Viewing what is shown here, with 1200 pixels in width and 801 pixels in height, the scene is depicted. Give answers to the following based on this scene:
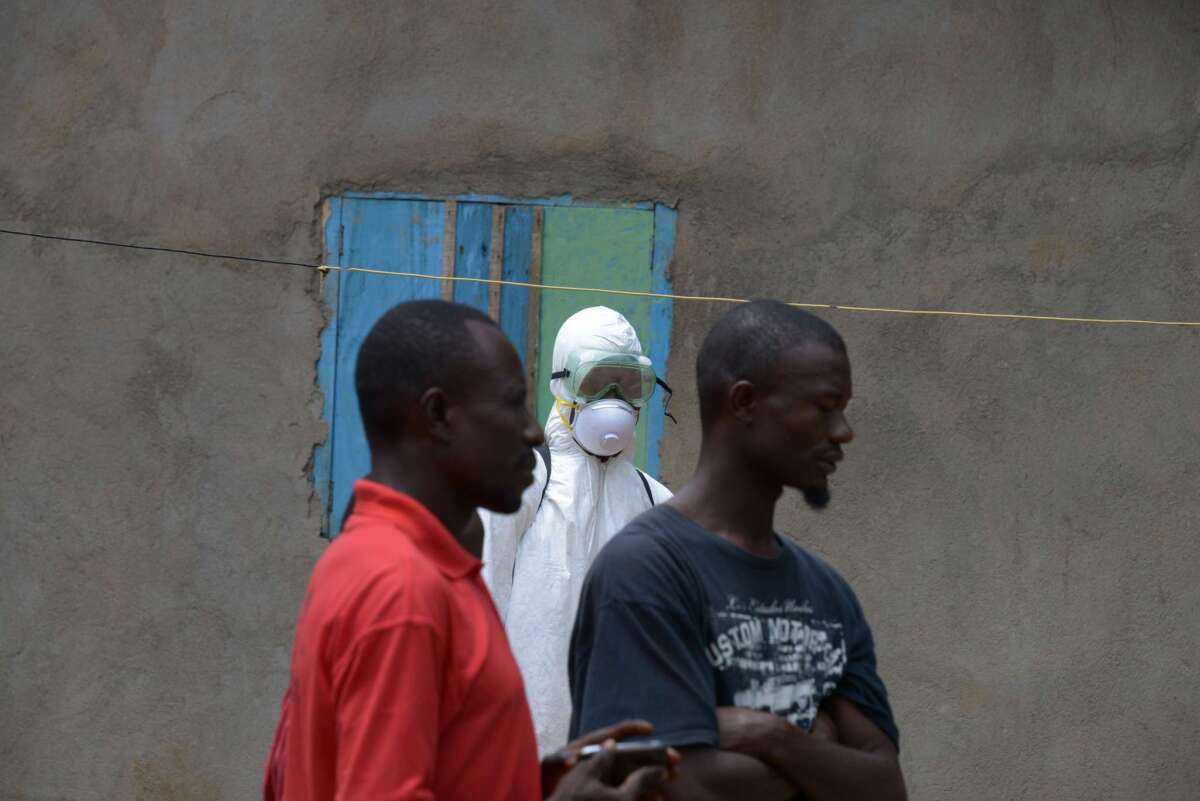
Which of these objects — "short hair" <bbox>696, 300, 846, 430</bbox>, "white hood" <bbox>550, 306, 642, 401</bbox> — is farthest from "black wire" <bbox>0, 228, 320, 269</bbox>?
"short hair" <bbox>696, 300, 846, 430</bbox>

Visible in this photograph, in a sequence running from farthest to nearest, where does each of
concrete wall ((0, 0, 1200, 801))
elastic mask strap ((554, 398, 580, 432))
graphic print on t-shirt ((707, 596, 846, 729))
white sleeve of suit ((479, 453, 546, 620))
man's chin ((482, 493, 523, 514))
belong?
concrete wall ((0, 0, 1200, 801)), elastic mask strap ((554, 398, 580, 432)), white sleeve of suit ((479, 453, 546, 620)), graphic print on t-shirt ((707, 596, 846, 729)), man's chin ((482, 493, 523, 514))

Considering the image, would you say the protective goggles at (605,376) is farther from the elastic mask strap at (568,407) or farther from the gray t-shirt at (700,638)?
the gray t-shirt at (700,638)

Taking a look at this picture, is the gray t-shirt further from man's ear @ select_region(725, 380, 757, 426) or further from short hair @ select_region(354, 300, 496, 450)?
short hair @ select_region(354, 300, 496, 450)

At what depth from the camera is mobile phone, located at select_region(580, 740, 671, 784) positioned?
6.48 ft

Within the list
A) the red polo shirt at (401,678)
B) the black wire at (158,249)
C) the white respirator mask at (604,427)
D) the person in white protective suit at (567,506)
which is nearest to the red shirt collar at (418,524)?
the red polo shirt at (401,678)

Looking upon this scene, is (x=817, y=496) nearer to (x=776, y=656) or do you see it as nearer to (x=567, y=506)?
(x=776, y=656)

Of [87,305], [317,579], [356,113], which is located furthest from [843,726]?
[87,305]

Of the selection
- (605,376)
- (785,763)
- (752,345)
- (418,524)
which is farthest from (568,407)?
(418,524)

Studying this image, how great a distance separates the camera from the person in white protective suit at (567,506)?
3.78 m

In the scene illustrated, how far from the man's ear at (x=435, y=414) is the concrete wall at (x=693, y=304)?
3500mm

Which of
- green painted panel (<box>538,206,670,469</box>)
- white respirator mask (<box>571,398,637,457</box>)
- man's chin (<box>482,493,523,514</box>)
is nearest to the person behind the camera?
man's chin (<box>482,493,523,514</box>)

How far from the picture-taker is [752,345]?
2.50 m

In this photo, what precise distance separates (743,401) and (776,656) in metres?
0.45

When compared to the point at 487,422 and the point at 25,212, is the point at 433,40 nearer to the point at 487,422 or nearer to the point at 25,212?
the point at 25,212
